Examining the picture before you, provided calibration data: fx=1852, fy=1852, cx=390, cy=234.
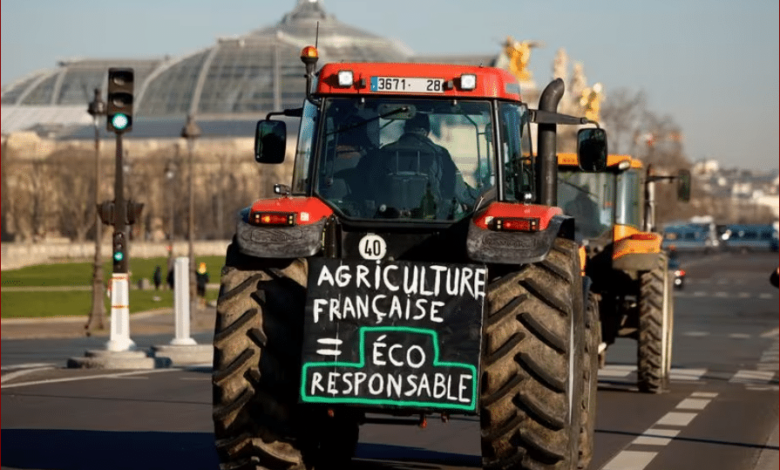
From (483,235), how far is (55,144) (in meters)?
140

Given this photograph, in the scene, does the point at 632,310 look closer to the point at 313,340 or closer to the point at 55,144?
the point at 313,340

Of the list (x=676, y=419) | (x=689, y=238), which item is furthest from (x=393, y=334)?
(x=689, y=238)

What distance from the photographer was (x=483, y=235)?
387 inches

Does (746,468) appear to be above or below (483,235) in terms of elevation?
below

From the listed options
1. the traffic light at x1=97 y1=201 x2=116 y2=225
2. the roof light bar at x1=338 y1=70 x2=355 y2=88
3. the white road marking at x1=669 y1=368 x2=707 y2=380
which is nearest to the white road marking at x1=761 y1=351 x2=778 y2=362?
the white road marking at x1=669 y1=368 x2=707 y2=380

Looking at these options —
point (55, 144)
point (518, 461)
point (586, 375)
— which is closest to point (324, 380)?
point (518, 461)

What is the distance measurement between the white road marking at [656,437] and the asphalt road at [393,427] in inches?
0.7

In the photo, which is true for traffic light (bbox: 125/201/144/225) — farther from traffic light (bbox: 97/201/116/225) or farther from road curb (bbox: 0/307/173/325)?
road curb (bbox: 0/307/173/325)

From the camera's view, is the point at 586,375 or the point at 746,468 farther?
the point at 746,468

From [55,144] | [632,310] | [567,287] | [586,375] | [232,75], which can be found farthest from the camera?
[232,75]

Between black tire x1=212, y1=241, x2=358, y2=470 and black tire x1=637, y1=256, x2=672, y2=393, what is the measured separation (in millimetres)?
11554

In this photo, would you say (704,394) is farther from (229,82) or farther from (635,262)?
(229,82)

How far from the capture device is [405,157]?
1049 cm

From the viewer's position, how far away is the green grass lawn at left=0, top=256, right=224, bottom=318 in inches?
2052
